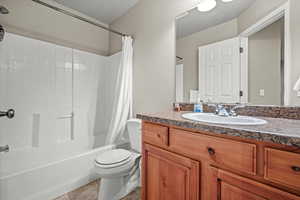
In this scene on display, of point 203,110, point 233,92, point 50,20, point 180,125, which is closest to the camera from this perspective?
point 180,125

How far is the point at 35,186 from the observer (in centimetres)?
141

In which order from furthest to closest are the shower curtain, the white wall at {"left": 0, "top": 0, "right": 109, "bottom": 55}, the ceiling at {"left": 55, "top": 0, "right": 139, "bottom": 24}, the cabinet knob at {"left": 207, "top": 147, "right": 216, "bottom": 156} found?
1. the ceiling at {"left": 55, "top": 0, "right": 139, "bottom": 24}
2. the shower curtain
3. the white wall at {"left": 0, "top": 0, "right": 109, "bottom": 55}
4. the cabinet knob at {"left": 207, "top": 147, "right": 216, "bottom": 156}

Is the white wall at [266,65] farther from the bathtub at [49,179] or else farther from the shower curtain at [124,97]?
the bathtub at [49,179]

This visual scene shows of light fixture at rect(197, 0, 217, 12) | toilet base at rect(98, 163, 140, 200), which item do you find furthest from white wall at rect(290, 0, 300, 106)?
toilet base at rect(98, 163, 140, 200)

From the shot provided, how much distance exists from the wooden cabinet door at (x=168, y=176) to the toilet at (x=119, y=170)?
0.36 metres

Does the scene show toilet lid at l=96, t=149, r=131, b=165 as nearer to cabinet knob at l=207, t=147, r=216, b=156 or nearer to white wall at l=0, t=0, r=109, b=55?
cabinet knob at l=207, t=147, r=216, b=156

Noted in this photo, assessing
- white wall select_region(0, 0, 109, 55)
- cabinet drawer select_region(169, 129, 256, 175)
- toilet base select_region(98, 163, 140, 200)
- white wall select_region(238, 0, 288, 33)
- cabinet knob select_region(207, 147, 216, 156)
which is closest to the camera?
cabinet drawer select_region(169, 129, 256, 175)

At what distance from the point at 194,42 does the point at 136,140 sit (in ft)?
4.09

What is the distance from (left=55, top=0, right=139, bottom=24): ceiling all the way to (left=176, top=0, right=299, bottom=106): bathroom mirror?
1.05m

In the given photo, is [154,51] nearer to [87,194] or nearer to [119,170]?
[119,170]

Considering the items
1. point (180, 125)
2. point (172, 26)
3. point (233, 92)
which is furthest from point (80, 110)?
point (233, 92)

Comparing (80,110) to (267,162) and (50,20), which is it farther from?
(267,162)

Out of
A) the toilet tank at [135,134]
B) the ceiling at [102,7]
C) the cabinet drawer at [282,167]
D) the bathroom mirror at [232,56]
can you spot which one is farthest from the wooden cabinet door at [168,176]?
the ceiling at [102,7]

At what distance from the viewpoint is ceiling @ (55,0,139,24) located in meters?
2.12
